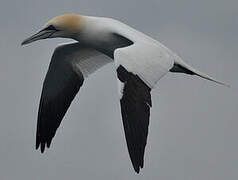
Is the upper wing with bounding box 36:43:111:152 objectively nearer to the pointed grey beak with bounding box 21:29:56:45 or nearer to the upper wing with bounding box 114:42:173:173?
the pointed grey beak with bounding box 21:29:56:45

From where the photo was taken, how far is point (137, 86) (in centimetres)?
1225

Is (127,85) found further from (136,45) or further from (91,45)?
(91,45)

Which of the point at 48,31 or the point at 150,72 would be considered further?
the point at 48,31

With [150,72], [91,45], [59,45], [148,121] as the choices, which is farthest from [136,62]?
[59,45]

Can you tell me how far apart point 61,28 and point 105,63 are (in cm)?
175

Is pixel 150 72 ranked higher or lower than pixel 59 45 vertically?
higher

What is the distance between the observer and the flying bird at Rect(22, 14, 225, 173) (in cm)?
1183

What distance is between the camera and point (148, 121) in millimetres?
11734

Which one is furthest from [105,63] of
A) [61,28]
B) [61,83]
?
[61,28]

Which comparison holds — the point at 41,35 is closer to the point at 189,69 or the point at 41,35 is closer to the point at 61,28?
the point at 61,28

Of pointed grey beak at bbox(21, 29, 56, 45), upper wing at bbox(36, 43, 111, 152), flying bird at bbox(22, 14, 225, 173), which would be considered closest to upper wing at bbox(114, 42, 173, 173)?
flying bird at bbox(22, 14, 225, 173)

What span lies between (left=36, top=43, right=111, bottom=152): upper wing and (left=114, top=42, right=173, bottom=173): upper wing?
3.28 m

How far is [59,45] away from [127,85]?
15.0ft

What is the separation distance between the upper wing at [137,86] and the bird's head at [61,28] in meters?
1.88
